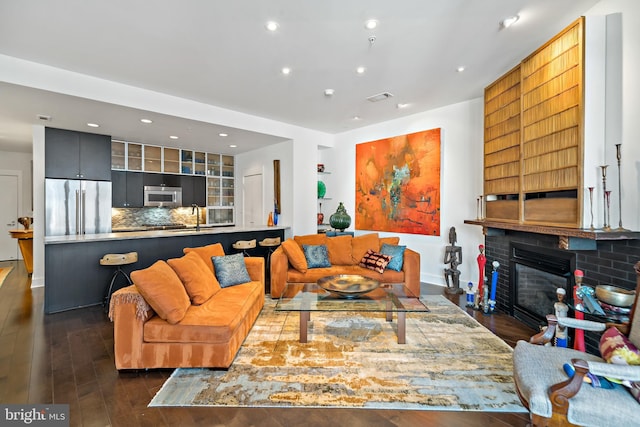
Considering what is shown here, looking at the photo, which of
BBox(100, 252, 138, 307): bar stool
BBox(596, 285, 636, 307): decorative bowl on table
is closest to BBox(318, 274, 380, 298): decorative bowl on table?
BBox(596, 285, 636, 307): decorative bowl on table

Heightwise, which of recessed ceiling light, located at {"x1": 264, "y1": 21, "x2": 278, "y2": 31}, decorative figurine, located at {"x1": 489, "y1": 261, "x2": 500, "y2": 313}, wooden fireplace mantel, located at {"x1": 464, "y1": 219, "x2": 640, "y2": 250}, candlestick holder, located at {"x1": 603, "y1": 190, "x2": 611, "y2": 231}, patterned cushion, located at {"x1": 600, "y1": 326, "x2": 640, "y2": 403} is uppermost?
recessed ceiling light, located at {"x1": 264, "y1": 21, "x2": 278, "y2": 31}

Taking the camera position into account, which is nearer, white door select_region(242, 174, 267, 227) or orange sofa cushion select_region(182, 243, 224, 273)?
orange sofa cushion select_region(182, 243, 224, 273)

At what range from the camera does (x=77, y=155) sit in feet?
17.1

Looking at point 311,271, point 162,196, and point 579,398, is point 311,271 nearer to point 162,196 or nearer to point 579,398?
point 579,398

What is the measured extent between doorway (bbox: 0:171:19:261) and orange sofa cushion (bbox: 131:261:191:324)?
7923mm

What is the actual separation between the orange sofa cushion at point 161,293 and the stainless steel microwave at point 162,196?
4684 mm

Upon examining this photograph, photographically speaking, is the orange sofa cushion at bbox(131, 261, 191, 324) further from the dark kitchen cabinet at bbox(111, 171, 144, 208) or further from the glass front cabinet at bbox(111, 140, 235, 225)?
the glass front cabinet at bbox(111, 140, 235, 225)

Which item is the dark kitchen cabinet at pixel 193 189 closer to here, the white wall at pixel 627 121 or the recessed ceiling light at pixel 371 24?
the recessed ceiling light at pixel 371 24

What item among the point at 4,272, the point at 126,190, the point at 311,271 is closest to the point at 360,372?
the point at 311,271

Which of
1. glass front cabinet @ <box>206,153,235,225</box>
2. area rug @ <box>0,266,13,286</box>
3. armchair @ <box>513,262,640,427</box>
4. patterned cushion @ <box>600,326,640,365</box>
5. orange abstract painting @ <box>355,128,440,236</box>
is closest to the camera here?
armchair @ <box>513,262,640,427</box>

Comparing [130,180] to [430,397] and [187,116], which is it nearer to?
[187,116]

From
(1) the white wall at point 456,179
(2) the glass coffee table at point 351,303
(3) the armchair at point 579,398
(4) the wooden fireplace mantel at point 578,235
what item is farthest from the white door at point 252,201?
(3) the armchair at point 579,398

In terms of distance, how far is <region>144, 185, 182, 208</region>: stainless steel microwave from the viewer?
256 inches

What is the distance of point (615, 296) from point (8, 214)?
36.5ft
